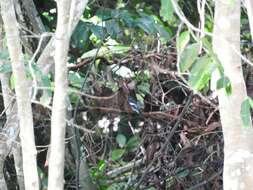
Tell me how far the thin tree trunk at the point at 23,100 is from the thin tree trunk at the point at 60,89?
0.04 meters

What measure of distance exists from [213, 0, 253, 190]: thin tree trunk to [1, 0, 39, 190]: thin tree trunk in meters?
0.39

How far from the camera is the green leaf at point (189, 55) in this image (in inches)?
39.7

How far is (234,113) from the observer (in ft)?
3.61

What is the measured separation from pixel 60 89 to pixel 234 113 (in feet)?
1.15

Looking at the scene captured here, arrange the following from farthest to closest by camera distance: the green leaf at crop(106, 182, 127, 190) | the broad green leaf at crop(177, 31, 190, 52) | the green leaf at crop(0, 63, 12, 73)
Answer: the green leaf at crop(106, 182, 127, 190), the green leaf at crop(0, 63, 12, 73), the broad green leaf at crop(177, 31, 190, 52)

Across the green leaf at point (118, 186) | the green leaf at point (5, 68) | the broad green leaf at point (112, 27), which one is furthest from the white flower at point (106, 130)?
the green leaf at point (5, 68)

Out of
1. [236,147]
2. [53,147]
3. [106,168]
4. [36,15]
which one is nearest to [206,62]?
[236,147]

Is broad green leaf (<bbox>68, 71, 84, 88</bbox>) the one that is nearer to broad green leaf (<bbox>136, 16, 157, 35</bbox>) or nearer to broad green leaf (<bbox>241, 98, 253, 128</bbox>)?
broad green leaf (<bbox>136, 16, 157, 35</bbox>)

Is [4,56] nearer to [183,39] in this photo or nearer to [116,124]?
[183,39]

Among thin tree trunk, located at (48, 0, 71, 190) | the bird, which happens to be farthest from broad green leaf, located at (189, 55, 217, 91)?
the bird

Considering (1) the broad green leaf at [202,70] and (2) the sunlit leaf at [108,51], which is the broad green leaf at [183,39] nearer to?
(1) the broad green leaf at [202,70]

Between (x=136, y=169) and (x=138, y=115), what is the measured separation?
24 centimetres

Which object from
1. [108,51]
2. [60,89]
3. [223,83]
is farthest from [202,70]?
[108,51]

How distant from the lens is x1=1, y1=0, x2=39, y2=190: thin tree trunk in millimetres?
1114
